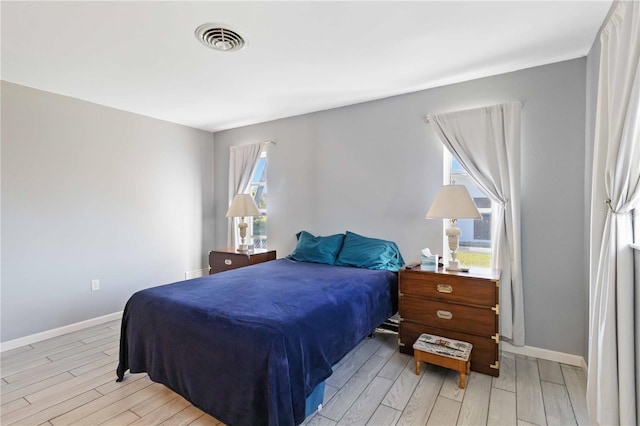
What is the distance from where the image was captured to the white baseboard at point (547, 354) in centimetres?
242

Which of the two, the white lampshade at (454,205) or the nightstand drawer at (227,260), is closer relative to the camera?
the white lampshade at (454,205)

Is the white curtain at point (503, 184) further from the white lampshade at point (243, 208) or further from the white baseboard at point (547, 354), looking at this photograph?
the white lampshade at point (243, 208)

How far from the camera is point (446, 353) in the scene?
Result: 2.22 metres

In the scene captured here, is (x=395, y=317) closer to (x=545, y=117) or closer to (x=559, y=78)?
(x=545, y=117)

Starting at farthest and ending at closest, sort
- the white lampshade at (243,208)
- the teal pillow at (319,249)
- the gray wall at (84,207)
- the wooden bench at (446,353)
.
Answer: the white lampshade at (243,208) → the teal pillow at (319,249) → the gray wall at (84,207) → the wooden bench at (446,353)

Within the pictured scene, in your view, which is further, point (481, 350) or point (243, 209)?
point (243, 209)

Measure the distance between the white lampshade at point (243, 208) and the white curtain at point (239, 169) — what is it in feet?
1.78

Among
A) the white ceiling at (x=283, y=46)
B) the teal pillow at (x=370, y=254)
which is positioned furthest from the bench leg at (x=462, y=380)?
the white ceiling at (x=283, y=46)

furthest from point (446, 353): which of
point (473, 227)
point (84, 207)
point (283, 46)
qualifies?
point (84, 207)

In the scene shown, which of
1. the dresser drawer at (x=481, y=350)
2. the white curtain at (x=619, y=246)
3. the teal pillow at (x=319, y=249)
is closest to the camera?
the white curtain at (x=619, y=246)

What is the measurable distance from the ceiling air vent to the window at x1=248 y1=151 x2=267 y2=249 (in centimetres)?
212

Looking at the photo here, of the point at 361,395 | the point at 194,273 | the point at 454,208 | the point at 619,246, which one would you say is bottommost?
the point at 361,395

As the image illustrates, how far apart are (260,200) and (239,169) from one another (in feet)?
1.74

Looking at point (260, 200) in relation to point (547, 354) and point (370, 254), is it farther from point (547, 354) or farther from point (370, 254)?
point (547, 354)
